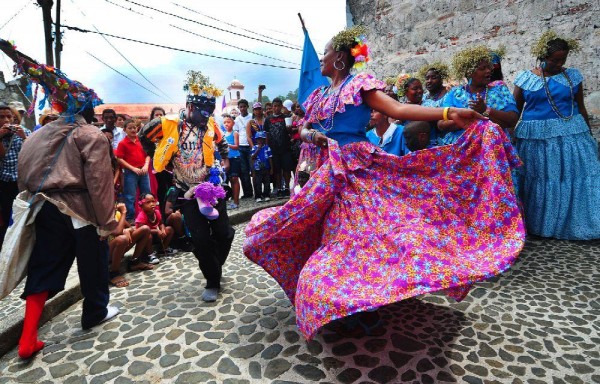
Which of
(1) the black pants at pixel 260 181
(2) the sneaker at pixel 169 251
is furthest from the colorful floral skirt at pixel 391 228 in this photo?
(1) the black pants at pixel 260 181

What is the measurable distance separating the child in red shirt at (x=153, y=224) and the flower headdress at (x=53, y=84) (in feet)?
6.17

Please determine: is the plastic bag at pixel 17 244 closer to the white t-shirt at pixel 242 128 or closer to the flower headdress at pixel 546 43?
the flower headdress at pixel 546 43

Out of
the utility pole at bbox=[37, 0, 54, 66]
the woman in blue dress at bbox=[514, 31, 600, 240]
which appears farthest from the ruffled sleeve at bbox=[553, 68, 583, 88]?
the utility pole at bbox=[37, 0, 54, 66]

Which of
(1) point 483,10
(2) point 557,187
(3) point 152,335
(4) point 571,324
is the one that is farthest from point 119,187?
(1) point 483,10

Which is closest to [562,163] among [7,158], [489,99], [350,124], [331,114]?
[489,99]

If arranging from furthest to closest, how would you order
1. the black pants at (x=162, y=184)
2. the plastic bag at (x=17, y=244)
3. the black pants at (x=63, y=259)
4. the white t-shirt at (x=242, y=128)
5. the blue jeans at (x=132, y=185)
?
1. the white t-shirt at (x=242, y=128)
2. the blue jeans at (x=132, y=185)
3. the black pants at (x=162, y=184)
4. the black pants at (x=63, y=259)
5. the plastic bag at (x=17, y=244)

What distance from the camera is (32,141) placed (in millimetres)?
2943

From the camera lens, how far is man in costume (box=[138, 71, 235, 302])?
3635 mm

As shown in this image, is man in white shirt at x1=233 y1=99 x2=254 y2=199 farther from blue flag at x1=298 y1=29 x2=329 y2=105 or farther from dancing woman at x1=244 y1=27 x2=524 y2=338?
dancing woman at x1=244 y1=27 x2=524 y2=338

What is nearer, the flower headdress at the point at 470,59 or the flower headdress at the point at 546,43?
the flower headdress at the point at 470,59

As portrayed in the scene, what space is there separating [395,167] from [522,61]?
5190 millimetres

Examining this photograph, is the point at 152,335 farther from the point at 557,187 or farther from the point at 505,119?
the point at 557,187

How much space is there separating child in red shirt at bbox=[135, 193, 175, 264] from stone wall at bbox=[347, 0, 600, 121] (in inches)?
231

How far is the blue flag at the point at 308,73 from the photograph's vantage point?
15.1ft
